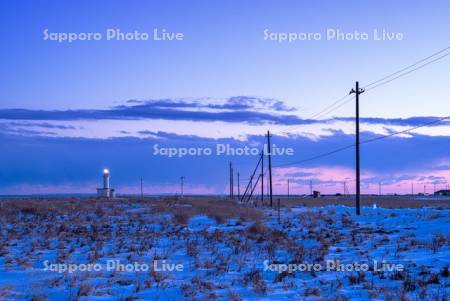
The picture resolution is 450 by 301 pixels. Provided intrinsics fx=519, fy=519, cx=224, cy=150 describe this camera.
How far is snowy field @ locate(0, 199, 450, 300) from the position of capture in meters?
10.1

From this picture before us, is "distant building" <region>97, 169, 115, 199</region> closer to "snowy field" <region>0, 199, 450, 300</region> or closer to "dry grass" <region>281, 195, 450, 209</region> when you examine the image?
"dry grass" <region>281, 195, 450, 209</region>

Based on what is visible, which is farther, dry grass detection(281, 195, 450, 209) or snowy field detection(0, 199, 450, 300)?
dry grass detection(281, 195, 450, 209)

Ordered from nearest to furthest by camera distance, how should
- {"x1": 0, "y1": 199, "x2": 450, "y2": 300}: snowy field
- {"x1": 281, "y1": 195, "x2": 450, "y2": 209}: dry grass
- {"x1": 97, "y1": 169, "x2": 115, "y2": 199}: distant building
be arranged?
{"x1": 0, "y1": 199, "x2": 450, "y2": 300}: snowy field < {"x1": 281, "y1": 195, "x2": 450, "y2": 209}: dry grass < {"x1": 97, "y1": 169, "x2": 115, "y2": 199}: distant building

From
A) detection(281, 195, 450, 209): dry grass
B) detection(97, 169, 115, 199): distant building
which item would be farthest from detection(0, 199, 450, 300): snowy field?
detection(97, 169, 115, 199): distant building

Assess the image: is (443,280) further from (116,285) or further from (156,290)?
(116,285)

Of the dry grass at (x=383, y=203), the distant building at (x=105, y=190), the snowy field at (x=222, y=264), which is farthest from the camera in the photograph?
the distant building at (x=105, y=190)

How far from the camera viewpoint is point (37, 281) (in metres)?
11.0

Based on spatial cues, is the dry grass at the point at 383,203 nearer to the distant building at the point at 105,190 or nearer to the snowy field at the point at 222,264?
the distant building at the point at 105,190

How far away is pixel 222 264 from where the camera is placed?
13133 mm

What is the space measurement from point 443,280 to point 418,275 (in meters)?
0.68

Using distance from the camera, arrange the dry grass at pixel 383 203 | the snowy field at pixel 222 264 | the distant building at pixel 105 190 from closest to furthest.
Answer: the snowy field at pixel 222 264 < the dry grass at pixel 383 203 < the distant building at pixel 105 190

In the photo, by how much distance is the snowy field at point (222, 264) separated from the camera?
10.1m

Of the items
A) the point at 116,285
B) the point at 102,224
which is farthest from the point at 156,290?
the point at 102,224

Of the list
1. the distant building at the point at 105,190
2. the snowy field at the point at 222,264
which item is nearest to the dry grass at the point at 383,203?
the distant building at the point at 105,190
